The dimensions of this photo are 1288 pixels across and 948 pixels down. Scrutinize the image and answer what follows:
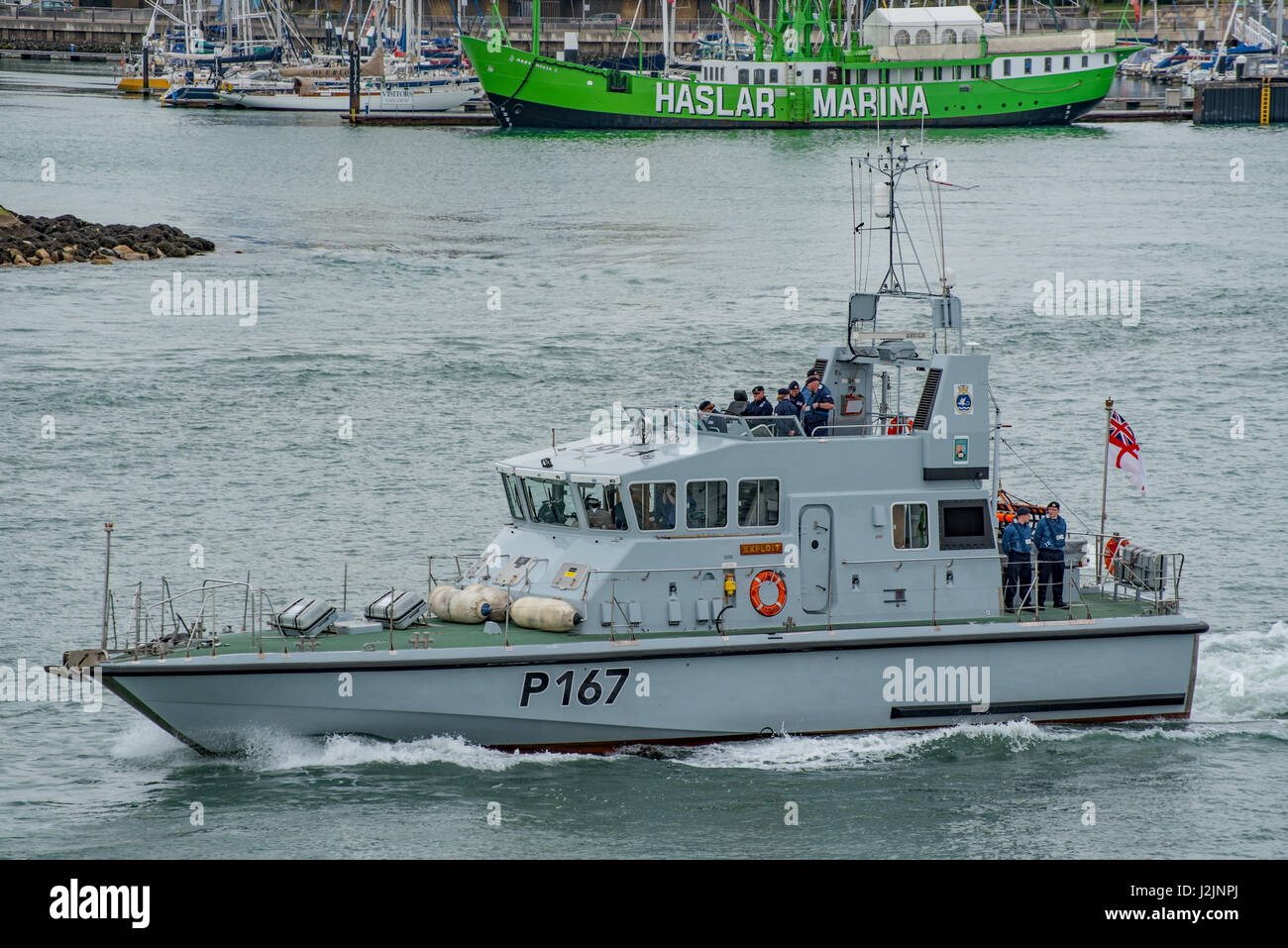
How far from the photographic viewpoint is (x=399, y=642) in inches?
738

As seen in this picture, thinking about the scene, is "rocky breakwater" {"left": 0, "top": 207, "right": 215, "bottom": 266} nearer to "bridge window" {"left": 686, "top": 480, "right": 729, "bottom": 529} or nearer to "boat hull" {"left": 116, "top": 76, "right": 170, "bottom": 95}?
"bridge window" {"left": 686, "top": 480, "right": 729, "bottom": 529}

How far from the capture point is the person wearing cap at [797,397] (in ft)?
68.4

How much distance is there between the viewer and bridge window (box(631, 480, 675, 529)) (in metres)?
19.3

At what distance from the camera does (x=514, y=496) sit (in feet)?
66.6

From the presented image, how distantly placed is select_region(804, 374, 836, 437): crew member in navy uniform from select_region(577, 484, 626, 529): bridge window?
2791 mm

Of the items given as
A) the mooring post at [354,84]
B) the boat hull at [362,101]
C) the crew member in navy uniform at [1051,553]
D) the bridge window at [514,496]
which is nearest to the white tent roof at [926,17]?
the boat hull at [362,101]

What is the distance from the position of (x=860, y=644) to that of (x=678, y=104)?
8791 centimetres

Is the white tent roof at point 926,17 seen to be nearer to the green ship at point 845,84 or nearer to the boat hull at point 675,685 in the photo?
the green ship at point 845,84

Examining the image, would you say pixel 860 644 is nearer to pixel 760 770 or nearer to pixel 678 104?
pixel 760 770

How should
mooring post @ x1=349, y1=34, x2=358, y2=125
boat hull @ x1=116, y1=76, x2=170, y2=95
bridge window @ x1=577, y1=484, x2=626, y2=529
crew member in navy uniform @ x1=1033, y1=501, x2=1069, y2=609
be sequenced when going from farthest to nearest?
boat hull @ x1=116, y1=76, x2=170, y2=95, mooring post @ x1=349, y1=34, x2=358, y2=125, crew member in navy uniform @ x1=1033, y1=501, x2=1069, y2=609, bridge window @ x1=577, y1=484, x2=626, y2=529

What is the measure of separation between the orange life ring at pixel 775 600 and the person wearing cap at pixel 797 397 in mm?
2348

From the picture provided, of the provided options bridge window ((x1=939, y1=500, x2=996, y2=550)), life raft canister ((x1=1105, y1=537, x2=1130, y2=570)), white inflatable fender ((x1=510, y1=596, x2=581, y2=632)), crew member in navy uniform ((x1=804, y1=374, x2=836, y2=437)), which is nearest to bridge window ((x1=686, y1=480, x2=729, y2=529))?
crew member in navy uniform ((x1=804, y1=374, x2=836, y2=437))

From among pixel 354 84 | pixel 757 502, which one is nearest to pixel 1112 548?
pixel 757 502

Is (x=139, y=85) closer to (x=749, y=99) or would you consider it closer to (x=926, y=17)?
(x=749, y=99)
